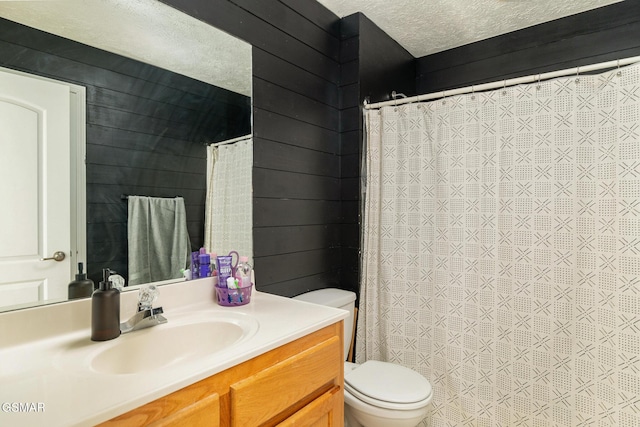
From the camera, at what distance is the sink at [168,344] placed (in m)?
0.90

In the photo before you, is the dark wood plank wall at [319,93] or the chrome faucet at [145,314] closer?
the chrome faucet at [145,314]

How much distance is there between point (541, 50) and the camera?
2.17 meters

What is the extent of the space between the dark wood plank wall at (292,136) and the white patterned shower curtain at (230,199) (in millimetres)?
48

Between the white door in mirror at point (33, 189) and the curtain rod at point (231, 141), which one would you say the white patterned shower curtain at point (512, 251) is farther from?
the white door in mirror at point (33, 189)

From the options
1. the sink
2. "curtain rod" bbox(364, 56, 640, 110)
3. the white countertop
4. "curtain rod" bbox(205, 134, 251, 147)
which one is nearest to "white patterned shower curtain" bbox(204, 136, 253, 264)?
"curtain rod" bbox(205, 134, 251, 147)

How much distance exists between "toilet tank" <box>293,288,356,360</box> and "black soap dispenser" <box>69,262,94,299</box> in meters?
0.97

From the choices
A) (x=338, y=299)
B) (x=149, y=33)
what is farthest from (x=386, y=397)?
(x=149, y=33)

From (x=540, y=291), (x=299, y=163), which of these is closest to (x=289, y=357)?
(x=299, y=163)

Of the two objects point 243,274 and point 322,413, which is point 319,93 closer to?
point 243,274

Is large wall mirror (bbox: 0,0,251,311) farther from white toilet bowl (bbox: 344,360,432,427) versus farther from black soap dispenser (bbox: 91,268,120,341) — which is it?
white toilet bowl (bbox: 344,360,432,427)

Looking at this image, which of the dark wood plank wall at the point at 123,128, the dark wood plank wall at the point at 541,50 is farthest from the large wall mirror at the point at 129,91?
the dark wood plank wall at the point at 541,50

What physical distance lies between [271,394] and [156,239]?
687mm

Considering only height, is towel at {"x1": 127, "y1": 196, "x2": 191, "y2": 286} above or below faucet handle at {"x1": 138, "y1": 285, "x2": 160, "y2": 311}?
above

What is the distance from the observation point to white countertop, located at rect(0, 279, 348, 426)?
616 mm
